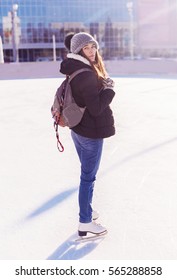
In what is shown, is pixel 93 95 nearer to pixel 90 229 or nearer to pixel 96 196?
pixel 90 229

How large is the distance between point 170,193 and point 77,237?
138cm

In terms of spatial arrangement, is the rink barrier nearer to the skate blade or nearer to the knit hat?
the skate blade

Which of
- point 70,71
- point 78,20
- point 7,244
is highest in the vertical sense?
point 78,20

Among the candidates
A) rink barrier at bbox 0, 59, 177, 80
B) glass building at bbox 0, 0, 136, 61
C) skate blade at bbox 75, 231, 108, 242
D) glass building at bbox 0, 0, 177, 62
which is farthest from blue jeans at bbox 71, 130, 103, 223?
glass building at bbox 0, 0, 136, 61

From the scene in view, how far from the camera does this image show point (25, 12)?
52812mm

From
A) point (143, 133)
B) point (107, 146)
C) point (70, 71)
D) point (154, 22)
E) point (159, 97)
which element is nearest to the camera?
point (70, 71)

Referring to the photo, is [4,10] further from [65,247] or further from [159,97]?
[65,247]

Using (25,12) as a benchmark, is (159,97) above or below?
below

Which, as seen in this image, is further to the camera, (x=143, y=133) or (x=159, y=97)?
(x=159, y=97)

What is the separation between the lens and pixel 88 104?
265cm

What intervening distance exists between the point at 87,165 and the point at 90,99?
60cm

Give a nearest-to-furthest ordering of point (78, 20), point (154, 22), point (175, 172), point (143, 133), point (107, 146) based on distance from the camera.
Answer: point (175, 172) < point (107, 146) < point (143, 133) < point (78, 20) < point (154, 22)

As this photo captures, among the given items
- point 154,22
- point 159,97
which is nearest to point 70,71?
point 159,97

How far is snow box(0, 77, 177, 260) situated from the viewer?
9.82 ft
